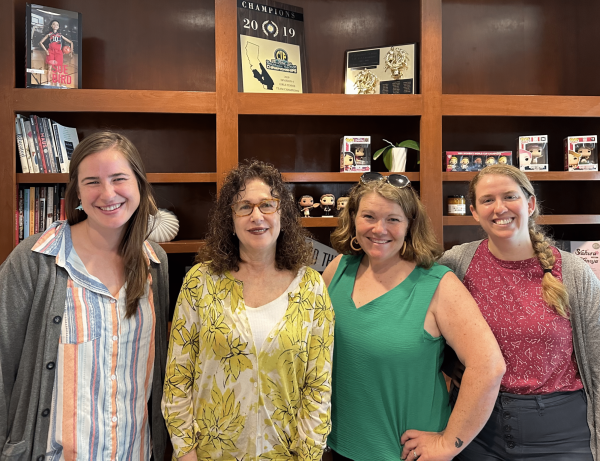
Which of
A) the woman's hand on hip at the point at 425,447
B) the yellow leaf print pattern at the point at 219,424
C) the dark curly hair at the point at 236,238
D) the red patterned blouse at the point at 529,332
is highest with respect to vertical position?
the dark curly hair at the point at 236,238

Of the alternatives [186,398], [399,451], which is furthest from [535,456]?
[186,398]

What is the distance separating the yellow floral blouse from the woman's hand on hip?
282 millimetres

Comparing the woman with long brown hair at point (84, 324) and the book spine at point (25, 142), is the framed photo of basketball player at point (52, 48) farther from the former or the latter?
the woman with long brown hair at point (84, 324)

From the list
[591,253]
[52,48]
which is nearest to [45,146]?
[52,48]

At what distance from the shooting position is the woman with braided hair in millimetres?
1558

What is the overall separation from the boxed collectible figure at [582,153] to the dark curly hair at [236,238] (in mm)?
2000

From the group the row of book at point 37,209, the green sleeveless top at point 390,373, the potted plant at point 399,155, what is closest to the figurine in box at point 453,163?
the potted plant at point 399,155

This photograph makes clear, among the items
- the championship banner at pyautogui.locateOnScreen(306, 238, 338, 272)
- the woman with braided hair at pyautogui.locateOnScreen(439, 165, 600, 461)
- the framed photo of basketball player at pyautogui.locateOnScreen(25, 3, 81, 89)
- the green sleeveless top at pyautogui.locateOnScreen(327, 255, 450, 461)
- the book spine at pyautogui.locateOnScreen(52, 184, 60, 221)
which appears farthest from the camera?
the championship banner at pyautogui.locateOnScreen(306, 238, 338, 272)

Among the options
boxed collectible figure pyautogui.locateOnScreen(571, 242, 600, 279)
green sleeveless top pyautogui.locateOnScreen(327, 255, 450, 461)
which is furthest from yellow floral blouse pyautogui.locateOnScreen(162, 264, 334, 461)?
boxed collectible figure pyautogui.locateOnScreen(571, 242, 600, 279)

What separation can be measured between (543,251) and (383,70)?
1.51 metres

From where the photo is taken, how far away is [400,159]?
259 cm

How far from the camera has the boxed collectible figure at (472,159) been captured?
260cm

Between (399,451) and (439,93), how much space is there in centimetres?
190

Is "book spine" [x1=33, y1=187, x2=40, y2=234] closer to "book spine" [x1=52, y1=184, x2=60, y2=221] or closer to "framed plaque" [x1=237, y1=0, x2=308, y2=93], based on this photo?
"book spine" [x1=52, y1=184, x2=60, y2=221]
